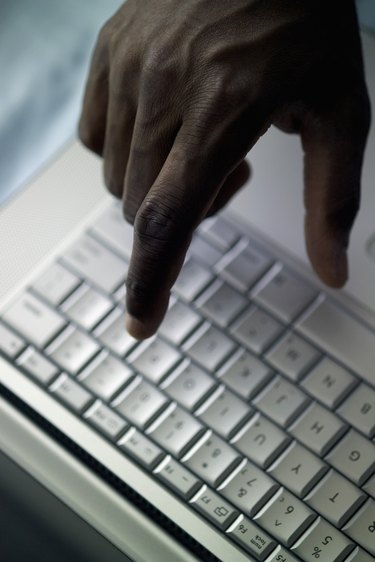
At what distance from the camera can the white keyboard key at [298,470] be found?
24.7 inches

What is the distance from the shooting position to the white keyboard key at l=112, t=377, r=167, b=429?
650 mm

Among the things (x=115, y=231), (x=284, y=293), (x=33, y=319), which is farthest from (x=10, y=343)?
(x=284, y=293)

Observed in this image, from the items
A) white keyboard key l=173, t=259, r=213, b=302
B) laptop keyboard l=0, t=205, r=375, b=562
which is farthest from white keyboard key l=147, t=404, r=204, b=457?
white keyboard key l=173, t=259, r=213, b=302

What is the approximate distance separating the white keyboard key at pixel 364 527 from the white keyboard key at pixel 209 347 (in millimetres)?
162

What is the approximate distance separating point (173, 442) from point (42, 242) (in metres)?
0.22

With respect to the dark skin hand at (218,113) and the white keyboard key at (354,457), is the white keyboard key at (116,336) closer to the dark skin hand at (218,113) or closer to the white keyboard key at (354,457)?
the dark skin hand at (218,113)

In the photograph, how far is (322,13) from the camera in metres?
0.68

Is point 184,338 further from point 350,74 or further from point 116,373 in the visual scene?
Answer: point 350,74

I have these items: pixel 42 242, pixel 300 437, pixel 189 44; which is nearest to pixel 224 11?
pixel 189 44

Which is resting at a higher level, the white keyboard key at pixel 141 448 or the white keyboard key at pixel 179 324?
the white keyboard key at pixel 179 324

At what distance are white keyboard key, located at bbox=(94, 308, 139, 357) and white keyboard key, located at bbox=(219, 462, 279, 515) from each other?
14cm

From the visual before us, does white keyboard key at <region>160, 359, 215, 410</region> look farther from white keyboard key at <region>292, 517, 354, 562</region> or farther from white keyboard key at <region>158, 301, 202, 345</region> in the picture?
white keyboard key at <region>292, 517, 354, 562</region>

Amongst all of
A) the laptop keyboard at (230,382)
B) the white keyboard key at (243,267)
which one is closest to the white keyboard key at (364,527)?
the laptop keyboard at (230,382)

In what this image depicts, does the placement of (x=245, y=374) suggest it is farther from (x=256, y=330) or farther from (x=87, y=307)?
(x=87, y=307)
